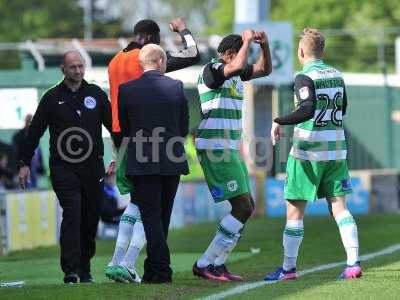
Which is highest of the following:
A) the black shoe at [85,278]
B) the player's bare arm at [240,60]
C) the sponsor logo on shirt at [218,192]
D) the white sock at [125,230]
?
the player's bare arm at [240,60]

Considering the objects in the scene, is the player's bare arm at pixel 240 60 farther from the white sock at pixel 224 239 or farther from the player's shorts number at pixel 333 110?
the white sock at pixel 224 239

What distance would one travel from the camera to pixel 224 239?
34.6 ft

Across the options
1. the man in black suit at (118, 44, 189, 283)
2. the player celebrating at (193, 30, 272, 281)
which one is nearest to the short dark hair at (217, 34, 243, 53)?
the player celebrating at (193, 30, 272, 281)

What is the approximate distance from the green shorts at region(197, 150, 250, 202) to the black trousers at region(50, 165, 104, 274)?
1126 mm

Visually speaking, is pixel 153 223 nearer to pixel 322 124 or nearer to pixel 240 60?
pixel 240 60

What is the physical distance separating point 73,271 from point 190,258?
369 cm

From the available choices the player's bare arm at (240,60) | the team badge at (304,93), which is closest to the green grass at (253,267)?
the team badge at (304,93)

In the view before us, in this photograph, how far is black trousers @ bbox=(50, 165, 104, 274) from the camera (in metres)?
10.7

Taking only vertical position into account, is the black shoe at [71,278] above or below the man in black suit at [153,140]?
below

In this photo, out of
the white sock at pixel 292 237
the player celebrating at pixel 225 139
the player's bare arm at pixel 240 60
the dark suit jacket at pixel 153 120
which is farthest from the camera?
the player celebrating at pixel 225 139

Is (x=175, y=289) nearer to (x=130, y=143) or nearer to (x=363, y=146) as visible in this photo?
(x=130, y=143)

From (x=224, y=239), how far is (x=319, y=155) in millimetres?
1155

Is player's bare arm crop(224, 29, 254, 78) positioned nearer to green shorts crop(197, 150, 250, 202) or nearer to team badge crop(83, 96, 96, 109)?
green shorts crop(197, 150, 250, 202)

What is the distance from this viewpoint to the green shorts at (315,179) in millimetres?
10102
